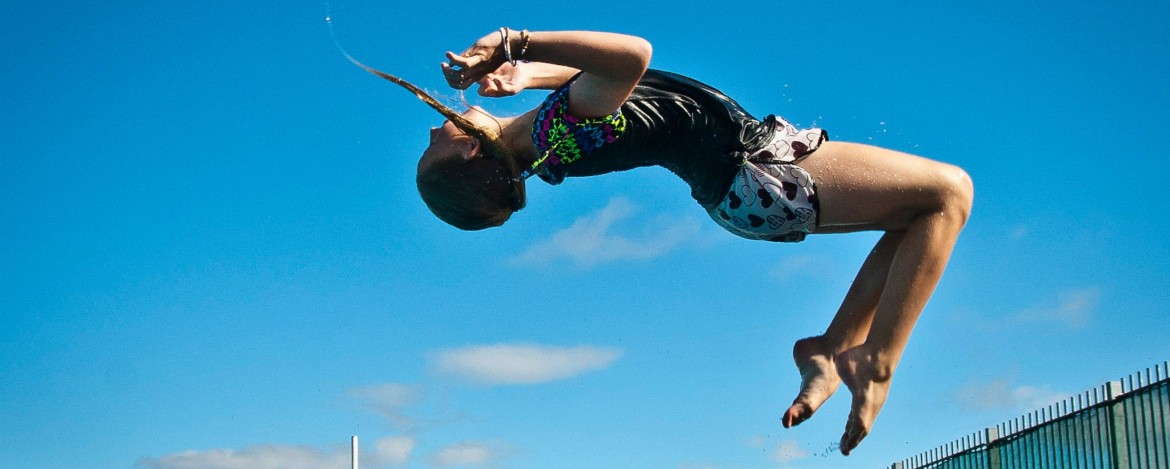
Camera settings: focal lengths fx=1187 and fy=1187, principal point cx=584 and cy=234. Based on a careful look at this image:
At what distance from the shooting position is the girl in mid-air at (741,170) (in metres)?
4.78

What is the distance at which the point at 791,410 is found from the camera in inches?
191

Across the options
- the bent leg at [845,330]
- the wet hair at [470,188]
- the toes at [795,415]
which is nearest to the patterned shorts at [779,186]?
the bent leg at [845,330]

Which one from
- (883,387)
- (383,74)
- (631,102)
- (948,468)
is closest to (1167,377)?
(948,468)

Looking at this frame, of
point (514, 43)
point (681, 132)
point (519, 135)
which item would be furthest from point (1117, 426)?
point (514, 43)

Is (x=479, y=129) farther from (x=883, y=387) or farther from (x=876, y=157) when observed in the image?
(x=883, y=387)

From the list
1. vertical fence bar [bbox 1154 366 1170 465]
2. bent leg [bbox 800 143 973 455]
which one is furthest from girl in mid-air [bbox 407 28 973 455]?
vertical fence bar [bbox 1154 366 1170 465]

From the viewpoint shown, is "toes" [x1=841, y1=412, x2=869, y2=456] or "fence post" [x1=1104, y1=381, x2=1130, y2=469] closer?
"toes" [x1=841, y1=412, x2=869, y2=456]

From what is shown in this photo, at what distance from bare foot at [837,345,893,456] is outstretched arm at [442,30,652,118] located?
1448 millimetres

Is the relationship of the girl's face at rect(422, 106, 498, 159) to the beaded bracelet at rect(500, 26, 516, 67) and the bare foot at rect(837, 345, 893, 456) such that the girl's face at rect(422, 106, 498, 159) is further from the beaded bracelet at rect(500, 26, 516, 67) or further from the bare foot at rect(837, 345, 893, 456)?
the bare foot at rect(837, 345, 893, 456)

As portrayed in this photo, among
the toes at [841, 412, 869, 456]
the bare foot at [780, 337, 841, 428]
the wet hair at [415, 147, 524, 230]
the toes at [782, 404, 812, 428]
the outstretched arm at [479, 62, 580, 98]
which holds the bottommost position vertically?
the toes at [841, 412, 869, 456]

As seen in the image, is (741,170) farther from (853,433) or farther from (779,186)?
(853,433)

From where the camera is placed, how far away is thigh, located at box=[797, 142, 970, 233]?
4.81 meters

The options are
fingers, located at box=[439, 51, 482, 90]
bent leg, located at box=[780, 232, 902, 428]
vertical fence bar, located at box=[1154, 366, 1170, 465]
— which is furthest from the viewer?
vertical fence bar, located at box=[1154, 366, 1170, 465]

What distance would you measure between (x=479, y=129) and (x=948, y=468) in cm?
1012
